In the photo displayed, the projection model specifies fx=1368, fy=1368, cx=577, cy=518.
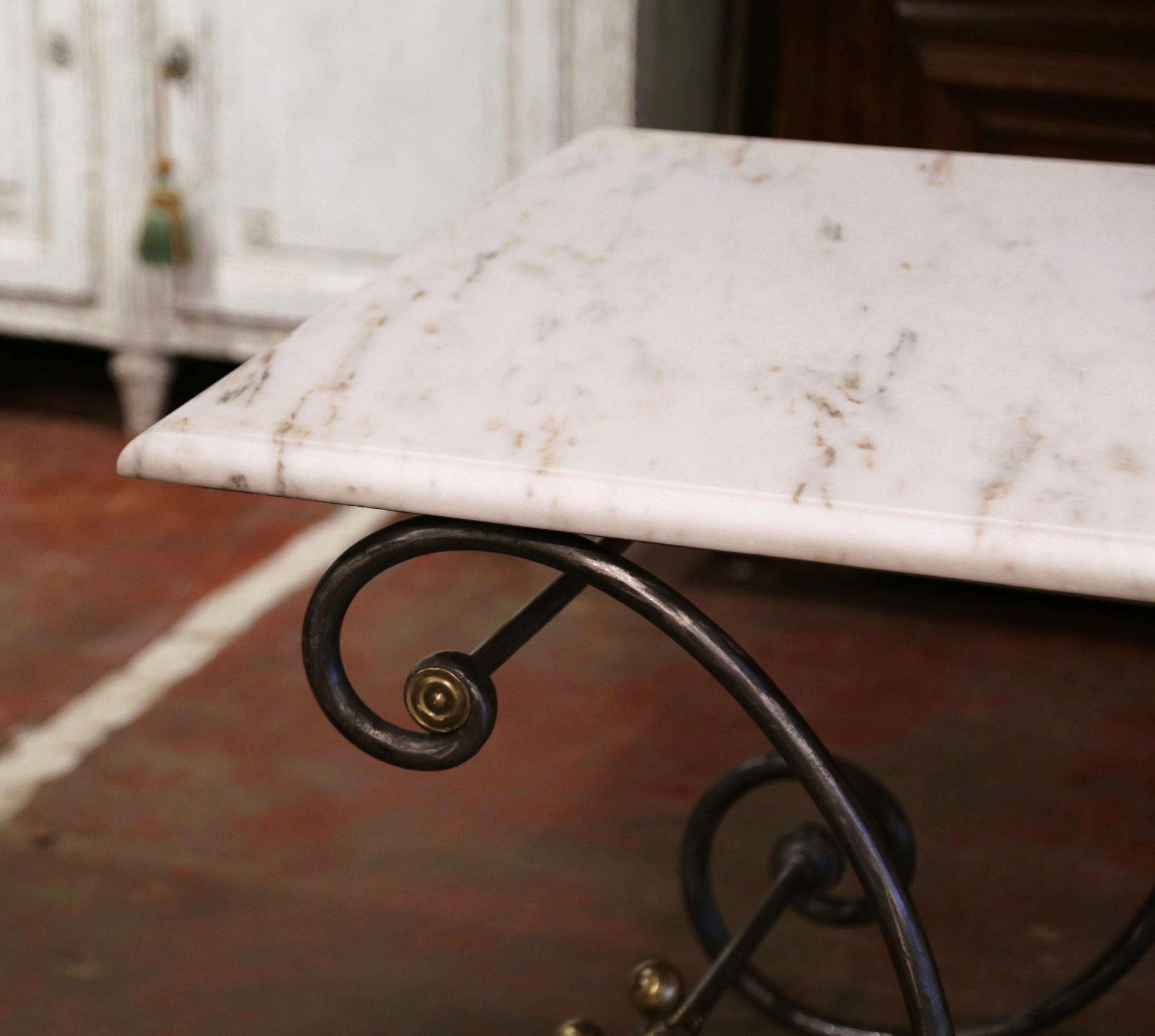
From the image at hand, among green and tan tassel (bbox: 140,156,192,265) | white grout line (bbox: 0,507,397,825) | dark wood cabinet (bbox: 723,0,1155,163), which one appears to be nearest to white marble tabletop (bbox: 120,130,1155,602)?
white grout line (bbox: 0,507,397,825)

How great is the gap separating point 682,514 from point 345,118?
2.14m

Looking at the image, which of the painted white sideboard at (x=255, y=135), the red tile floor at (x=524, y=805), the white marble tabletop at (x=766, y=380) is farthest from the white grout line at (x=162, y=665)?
the white marble tabletop at (x=766, y=380)

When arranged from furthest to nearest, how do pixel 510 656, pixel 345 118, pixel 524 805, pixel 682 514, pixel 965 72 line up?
pixel 345 118 → pixel 965 72 → pixel 524 805 → pixel 510 656 → pixel 682 514

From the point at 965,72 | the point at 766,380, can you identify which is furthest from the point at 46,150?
the point at 766,380

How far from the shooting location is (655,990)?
0.94 metres

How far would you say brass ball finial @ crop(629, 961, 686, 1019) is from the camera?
94 centimetres

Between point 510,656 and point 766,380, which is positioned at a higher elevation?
point 766,380

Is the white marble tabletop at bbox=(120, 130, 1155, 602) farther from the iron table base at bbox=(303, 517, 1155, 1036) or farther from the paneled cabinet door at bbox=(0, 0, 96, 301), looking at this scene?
the paneled cabinet door at bbox=(0, 0, 96, 301)

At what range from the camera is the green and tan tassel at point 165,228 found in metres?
2.62

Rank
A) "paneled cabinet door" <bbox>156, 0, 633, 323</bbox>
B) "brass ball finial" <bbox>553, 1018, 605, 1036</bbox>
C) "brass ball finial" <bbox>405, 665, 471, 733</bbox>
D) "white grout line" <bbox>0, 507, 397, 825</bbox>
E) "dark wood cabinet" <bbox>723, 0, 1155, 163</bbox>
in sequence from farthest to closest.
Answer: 1. "paneled cabinet door" <bbox>156, 0, 633, 323</bbox>
2. "dark wood cabinet" <bbox>723, 0, 1155, 163</bbox>
3. "white grout line" <bbox>0, 507, 397, 825</bbox>
4. "brass ball finial" <bbox>553, 1018, 605, 1036</bbox>
5. "brass ball finial" <bbox>405, 665, 471, 733</bbox>

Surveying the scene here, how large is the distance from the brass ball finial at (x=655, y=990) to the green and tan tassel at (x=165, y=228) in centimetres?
203

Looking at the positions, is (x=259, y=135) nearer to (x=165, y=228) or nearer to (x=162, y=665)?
(x=165, y=228)

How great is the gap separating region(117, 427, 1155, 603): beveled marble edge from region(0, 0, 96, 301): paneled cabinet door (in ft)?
7.56

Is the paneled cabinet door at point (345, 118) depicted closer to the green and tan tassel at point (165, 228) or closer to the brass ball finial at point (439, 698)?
the green and tan tassel at point (165, 228)
